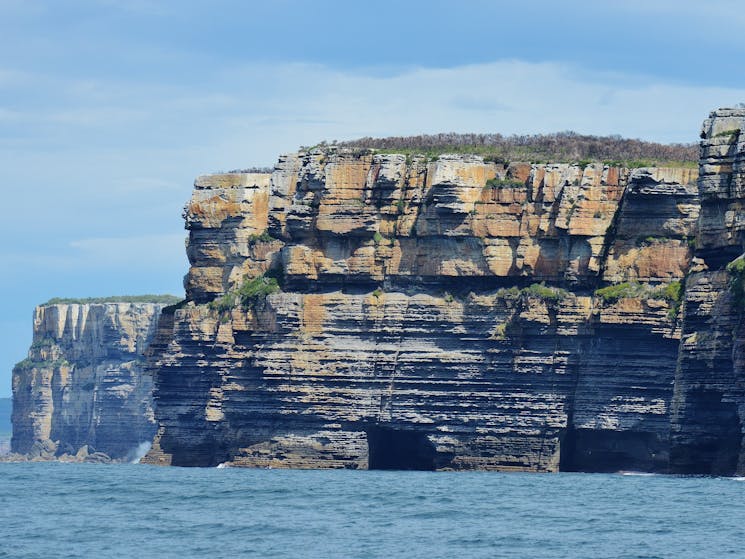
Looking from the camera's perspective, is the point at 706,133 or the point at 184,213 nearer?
the point at 706,133

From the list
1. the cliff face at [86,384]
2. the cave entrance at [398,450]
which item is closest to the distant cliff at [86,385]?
the cliff face at [86,384]

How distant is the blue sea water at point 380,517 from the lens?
224ft

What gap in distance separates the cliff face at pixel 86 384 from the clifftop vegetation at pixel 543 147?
62643 mm

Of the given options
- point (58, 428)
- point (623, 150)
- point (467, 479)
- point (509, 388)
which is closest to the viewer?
point (467, 479)

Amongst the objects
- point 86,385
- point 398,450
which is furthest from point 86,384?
point 398,450

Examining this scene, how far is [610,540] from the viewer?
6938 cm

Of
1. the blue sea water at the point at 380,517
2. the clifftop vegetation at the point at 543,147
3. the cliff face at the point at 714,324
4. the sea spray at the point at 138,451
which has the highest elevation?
the clifftop vegetation at the point at 543,147

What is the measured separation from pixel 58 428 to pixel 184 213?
220 ft

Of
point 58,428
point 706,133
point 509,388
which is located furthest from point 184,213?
point 58,428

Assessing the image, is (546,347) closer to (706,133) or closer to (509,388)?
(509,388)

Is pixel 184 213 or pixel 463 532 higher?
pixel 184 213

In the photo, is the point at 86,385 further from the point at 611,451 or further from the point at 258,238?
the point at 611,451

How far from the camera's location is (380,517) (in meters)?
77.3

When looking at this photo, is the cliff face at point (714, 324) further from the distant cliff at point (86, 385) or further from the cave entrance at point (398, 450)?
the distant cliff at point (86, 385)
